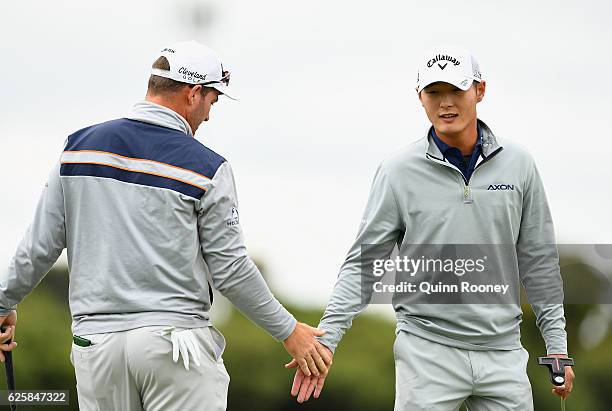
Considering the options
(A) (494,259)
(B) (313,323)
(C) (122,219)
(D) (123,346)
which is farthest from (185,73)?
(B) (313,323)

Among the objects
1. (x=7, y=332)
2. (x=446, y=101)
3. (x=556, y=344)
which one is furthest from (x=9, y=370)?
(x=556, y=344)

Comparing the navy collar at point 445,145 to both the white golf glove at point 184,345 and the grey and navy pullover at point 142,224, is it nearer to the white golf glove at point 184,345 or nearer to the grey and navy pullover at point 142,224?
the grey and navy pullover at point 142,224

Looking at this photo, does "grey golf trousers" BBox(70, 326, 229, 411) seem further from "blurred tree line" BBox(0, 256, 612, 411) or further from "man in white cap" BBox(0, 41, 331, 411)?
"blurred tree line" BBox(0, 256, 612, 411)

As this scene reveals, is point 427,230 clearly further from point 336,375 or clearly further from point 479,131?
point 336,375

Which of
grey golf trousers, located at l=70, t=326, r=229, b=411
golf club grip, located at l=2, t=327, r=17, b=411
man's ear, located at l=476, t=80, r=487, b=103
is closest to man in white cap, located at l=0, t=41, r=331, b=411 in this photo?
grey golf trousers, located at l=70, t=326, r=229, b=411

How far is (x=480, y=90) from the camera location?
6.30 meters

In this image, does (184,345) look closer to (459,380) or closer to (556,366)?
(459,380)

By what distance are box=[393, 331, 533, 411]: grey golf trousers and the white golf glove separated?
3.82 feet

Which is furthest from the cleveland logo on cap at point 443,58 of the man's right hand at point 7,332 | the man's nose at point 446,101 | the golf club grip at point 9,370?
the golf club grip at point 9,370

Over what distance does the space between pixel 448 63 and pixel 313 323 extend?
31.8ft

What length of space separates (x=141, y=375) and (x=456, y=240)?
1703 millimetres

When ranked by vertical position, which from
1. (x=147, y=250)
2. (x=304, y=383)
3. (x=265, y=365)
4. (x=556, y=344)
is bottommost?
(x=265, y=365)

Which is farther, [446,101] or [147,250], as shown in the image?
[446,101]

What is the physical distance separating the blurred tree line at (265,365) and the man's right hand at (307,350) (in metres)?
8.89
